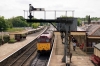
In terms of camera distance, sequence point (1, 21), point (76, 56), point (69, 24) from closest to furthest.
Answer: point (69, 24) → point (76, 56) → point (1, 21)

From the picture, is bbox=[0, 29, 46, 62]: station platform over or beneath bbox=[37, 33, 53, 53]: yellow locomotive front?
beneath

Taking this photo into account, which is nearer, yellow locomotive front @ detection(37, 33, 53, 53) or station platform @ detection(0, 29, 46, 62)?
→ station platform @ detection(0, 29, 46, 62)

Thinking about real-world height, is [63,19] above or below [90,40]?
above

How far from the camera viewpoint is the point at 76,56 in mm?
26297

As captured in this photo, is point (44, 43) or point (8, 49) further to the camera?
point (8, 49)

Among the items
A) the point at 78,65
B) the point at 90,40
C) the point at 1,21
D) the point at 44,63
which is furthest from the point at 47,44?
the point at 1,21

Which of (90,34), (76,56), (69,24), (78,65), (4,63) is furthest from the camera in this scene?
(90,34)

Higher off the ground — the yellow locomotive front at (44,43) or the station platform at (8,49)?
the yellow locomotive front at (44,43)

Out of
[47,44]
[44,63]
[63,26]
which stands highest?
[63,26]

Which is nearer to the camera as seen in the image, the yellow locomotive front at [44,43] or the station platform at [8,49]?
the station platform at [8,49]

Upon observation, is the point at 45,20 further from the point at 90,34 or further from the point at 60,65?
the point at 90,34

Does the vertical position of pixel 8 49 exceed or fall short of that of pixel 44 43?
it falls short

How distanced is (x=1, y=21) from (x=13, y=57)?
6205 centimetres

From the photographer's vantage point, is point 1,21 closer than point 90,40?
No
